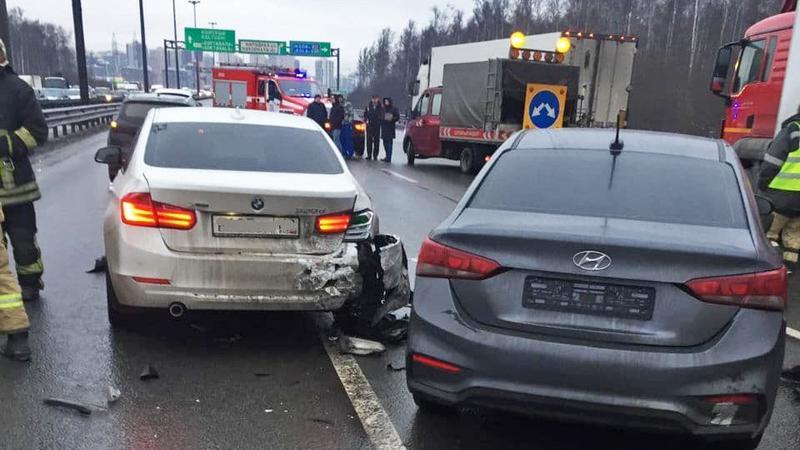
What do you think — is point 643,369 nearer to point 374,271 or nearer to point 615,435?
point 615,435

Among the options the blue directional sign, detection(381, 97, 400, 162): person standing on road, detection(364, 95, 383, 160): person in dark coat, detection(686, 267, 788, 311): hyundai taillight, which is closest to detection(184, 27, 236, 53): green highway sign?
detection(364, 95, 383, 160): person in dark coat

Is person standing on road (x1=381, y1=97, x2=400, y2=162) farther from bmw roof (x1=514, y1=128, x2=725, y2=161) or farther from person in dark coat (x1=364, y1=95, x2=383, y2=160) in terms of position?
bmw roof (x1=514, y1=128, x2=725, y2=161)

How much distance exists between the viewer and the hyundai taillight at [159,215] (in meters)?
3.99

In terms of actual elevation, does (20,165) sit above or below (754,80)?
below

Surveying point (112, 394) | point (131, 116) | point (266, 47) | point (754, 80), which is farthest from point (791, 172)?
point (266, 47)

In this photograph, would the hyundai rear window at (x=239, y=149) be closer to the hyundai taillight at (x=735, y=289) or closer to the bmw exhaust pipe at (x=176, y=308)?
the bmw exhaust pipe at (x=176, y=308)

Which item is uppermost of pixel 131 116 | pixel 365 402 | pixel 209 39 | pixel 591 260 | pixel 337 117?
pixel 209 39

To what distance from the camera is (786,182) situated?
7.07 m

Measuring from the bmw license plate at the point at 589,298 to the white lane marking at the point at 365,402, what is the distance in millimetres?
1032

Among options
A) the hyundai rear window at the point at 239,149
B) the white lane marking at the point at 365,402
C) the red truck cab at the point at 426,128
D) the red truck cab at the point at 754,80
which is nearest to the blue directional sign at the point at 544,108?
the red truck cab at the point at 754,80

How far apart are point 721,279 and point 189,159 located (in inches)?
133

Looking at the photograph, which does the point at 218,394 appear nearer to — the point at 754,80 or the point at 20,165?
the point at 20,165

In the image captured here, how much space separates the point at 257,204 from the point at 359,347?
1.16m

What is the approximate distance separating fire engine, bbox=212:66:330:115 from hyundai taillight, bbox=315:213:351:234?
23243 millimetres
